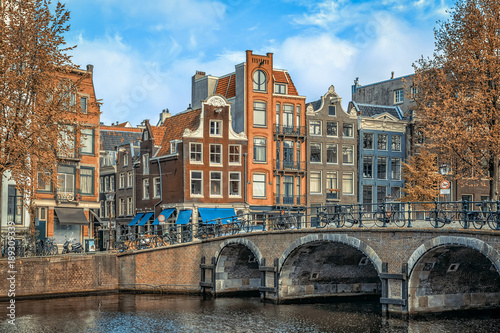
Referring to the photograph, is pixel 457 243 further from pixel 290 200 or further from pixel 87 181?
pixel 290 200

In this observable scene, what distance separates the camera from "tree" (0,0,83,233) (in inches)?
1266

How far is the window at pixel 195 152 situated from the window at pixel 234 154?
226 cm

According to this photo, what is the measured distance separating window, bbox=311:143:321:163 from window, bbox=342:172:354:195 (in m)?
2.45

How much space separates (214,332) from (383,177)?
3185 cm

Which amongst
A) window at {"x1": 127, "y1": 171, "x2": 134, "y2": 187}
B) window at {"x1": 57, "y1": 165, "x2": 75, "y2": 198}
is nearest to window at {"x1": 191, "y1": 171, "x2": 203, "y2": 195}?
window at {"x1": 57, "y1": 165, "x2": 75, "y2": 198}

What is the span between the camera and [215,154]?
50031mm

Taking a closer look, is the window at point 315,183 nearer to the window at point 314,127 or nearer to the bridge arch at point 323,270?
the window at point 314,127

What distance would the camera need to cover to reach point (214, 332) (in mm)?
26297

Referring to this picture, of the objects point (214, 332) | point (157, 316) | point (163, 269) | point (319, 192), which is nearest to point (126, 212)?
point (319, 192)

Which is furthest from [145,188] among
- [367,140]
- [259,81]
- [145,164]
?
[367,140]

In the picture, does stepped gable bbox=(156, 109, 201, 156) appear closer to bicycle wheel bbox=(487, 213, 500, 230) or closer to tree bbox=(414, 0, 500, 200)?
tree bbox=(414, 0, 500, 200)

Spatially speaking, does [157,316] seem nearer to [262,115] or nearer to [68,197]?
[68,197]

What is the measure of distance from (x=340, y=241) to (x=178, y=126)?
2469cm

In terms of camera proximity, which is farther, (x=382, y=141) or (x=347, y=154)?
(x=382, y=141)
